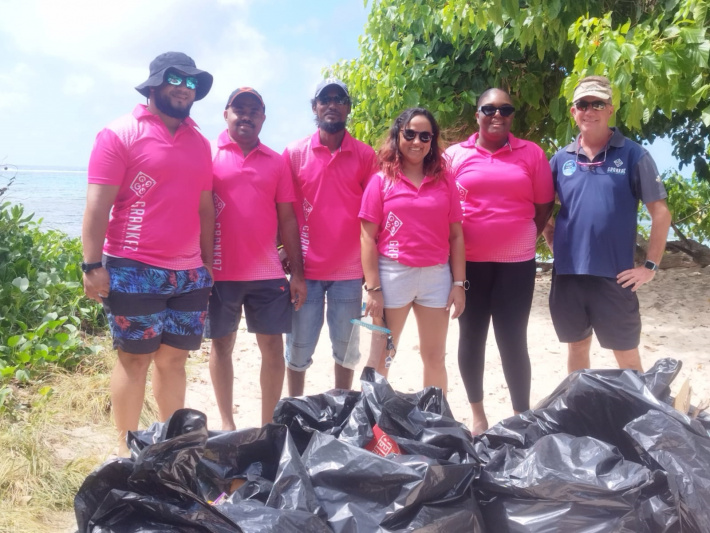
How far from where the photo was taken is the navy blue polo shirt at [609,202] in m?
3.03

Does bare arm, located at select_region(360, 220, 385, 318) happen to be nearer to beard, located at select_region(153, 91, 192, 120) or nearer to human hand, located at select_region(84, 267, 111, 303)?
beard, located at select_region(153, 91, 192, 120)

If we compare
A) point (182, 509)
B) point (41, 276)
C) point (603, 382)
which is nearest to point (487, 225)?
point (603, 382)

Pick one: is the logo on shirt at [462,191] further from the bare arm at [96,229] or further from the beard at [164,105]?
the bare arm at [96,229]

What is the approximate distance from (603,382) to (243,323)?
4.88 metres

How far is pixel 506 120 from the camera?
316 centimetres

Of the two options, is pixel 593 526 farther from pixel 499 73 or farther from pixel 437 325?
pixel 499 73

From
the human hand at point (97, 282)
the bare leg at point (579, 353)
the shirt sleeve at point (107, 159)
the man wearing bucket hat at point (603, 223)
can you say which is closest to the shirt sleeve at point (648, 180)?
the man wearing bucket hat at point (603, 223)

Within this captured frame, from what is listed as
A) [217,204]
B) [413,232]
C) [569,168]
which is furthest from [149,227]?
[569,168]

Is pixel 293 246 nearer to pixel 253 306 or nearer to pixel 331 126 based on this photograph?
pixel 253 306

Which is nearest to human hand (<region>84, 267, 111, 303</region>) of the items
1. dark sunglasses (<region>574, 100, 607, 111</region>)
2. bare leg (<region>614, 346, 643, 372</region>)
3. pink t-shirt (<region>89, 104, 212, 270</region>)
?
pink t-shirt (<region>89, 104, 212, 270</region>)

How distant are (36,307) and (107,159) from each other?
2.89 meters

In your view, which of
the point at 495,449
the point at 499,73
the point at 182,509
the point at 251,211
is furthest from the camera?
the point at 499,73

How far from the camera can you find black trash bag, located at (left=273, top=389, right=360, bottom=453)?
2268 millimetres

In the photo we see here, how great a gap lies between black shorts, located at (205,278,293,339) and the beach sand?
969 mm
